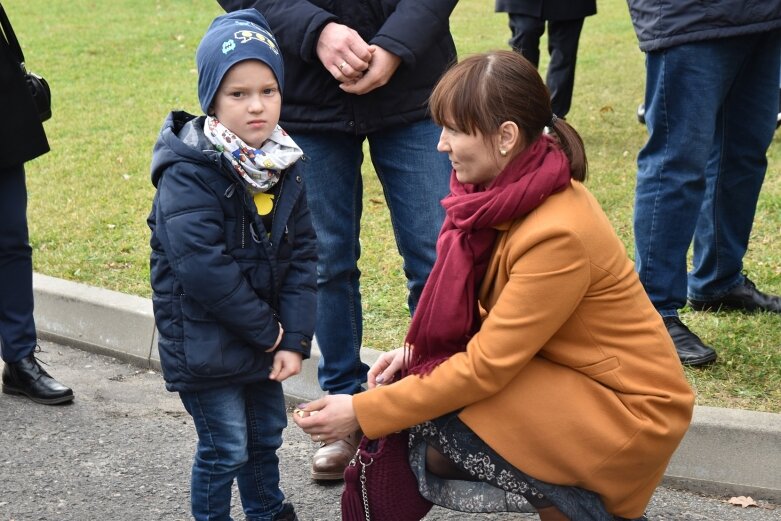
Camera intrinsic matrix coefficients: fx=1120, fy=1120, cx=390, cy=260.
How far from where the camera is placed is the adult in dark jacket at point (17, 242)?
3977 mm

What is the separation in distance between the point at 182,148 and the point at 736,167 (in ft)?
7.70

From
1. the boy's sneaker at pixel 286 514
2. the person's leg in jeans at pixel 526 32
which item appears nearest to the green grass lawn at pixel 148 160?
the person's leg in jeans at pixel 526 32

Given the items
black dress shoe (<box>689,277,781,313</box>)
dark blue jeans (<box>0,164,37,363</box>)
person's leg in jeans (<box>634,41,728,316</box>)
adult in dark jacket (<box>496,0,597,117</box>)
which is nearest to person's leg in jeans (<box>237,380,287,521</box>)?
dark blue jeans (<box>0,164,37,363</box>)

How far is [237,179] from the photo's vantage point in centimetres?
279

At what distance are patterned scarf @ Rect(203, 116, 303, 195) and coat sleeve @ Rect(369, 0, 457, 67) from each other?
59cm

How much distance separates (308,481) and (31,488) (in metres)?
0.88

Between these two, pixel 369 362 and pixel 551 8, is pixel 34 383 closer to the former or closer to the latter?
pixel 369 362

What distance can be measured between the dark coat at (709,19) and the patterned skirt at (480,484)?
1.79 meters

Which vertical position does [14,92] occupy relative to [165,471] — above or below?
above

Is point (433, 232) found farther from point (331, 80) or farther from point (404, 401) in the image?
point (404, 401)

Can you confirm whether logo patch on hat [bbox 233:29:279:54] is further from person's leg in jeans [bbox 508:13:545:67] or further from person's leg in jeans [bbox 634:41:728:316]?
person's leg in jeans [bbox 508:13:545:67]

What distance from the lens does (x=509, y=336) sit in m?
2.50

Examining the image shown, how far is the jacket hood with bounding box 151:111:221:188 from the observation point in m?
2.76

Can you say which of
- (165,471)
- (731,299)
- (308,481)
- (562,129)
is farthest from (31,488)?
(731,299)
